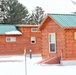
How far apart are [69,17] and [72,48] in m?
3.12

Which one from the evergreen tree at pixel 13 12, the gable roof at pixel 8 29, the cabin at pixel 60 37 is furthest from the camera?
the evergreen tree at pixel 13 12

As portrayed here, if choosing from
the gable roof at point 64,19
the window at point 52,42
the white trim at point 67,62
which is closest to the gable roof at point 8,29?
the window at point 52,42

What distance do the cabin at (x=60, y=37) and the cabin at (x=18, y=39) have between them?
16467 mm

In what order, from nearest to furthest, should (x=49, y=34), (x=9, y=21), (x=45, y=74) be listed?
(x=45, y=74), (x=49, y=34), (x=9, y=21)

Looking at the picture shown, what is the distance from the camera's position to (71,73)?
70.6ft

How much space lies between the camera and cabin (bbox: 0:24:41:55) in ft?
161

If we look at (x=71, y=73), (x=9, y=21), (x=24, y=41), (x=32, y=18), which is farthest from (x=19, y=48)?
(x=32, y=18)

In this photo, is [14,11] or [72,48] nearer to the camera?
[72,48]

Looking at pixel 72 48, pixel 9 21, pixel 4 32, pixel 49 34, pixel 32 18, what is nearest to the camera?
pixel 72 48

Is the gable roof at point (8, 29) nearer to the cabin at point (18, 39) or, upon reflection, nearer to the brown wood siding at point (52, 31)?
the cabin at point (18, 39)

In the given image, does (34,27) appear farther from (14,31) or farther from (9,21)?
(9,21)

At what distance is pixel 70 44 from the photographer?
96.3ft

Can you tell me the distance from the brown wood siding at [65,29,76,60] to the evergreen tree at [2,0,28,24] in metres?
56.9

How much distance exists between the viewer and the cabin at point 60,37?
29.1 m
